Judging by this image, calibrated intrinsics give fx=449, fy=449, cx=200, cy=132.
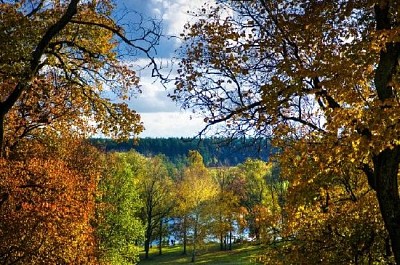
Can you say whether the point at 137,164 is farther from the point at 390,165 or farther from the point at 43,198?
the point at 390,165

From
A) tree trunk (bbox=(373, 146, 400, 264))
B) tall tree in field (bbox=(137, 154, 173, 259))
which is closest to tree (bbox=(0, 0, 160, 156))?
tree trunk (bbox=(373, 146, 400, 264))

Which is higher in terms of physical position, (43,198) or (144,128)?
(144,128)

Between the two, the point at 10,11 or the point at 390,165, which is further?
the point at 10,11

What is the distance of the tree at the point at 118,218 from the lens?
125 feet

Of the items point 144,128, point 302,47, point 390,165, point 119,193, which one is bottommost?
point 119,193

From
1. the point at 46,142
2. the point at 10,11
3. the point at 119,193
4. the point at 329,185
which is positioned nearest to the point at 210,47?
the point at 10,11

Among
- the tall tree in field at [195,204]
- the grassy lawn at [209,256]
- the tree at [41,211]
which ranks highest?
the tree at [41,211]

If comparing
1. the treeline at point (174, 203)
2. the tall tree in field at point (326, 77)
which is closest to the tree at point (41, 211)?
the tall tree in field at point (326, 77)

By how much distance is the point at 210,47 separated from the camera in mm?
12258

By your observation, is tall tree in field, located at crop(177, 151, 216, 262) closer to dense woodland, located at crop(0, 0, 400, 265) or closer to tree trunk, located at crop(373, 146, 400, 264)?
dense woodland, located at crop(0, 0, 400, 265)

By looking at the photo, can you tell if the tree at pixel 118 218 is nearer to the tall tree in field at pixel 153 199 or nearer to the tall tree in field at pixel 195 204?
the tall tree in field at pixel 195 204

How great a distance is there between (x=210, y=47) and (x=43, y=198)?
40.0 ft

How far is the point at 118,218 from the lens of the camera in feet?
131

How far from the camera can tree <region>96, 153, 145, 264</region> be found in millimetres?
38000
